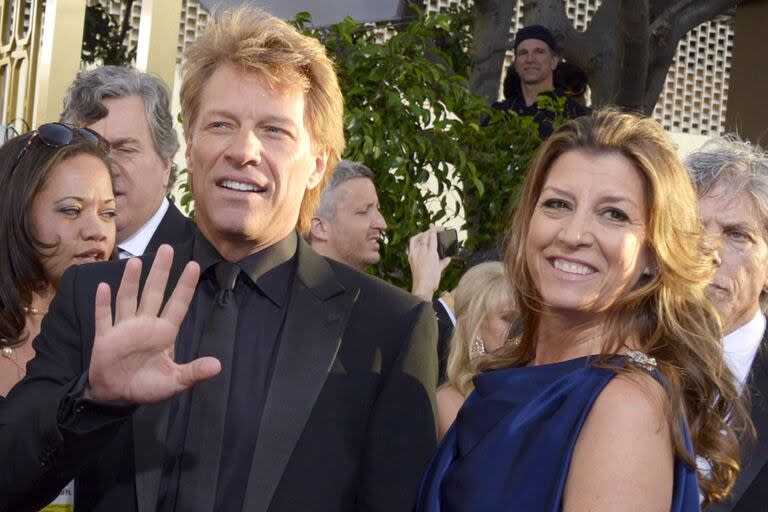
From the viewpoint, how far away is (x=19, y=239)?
11.7 ft

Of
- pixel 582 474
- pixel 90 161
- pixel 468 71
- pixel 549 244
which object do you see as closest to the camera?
pixel 582 474

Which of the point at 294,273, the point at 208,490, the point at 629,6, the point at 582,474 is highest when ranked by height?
the point at 629,6

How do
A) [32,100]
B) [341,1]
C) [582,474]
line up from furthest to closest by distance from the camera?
[341,1]
[32,100]
[582,474]

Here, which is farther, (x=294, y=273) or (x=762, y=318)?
(x=762, y=318)

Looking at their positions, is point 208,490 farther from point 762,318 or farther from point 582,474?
point 762,318

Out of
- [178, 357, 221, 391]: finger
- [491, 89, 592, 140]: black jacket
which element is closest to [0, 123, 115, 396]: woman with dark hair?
[178, 357, 221, 391]: finger

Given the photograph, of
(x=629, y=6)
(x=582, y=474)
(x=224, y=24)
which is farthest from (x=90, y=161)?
(x=629, y=6)

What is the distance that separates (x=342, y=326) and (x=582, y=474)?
64 cm

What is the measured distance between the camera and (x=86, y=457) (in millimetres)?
2430

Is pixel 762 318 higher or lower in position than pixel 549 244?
lower

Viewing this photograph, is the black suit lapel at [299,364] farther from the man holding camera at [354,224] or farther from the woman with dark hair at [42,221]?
the man holding camera at [354,224]

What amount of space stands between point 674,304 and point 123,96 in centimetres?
276

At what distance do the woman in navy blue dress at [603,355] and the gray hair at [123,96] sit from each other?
7.42 ft

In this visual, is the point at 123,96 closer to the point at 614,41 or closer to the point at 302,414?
the point at 302,414
